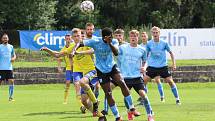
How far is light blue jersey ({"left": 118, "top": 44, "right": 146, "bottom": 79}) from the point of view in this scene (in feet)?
52.5

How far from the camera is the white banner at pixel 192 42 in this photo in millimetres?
39344

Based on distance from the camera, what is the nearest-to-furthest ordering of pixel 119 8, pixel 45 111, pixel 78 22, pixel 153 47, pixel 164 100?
pixel 45 111, pixel 153 47, pixel 164 100, pixel 78 22, pixel 119 8

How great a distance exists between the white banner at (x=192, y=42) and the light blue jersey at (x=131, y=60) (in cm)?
2327

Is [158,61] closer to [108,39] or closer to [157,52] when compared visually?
[157,52]

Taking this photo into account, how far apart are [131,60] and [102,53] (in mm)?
1338

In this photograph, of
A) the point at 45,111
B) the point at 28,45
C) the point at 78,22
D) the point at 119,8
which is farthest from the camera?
the point at 119,8

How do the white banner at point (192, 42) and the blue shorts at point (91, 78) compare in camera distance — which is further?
the white banner at point (192, 42)


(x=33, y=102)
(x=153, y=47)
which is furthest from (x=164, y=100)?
(x=33, y=102)

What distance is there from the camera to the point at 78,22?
63469mm

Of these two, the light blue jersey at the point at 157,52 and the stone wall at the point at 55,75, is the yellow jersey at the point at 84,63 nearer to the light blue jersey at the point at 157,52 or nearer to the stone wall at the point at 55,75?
the light blue jersey at the point at 157,52

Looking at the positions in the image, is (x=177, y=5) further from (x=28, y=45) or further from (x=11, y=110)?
(x=11, y=110)

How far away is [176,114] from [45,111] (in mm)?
3966

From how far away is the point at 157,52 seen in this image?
2084cm

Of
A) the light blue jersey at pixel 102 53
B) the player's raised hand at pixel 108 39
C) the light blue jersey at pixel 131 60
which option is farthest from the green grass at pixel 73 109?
the player's raised hand at pixel 108 39
